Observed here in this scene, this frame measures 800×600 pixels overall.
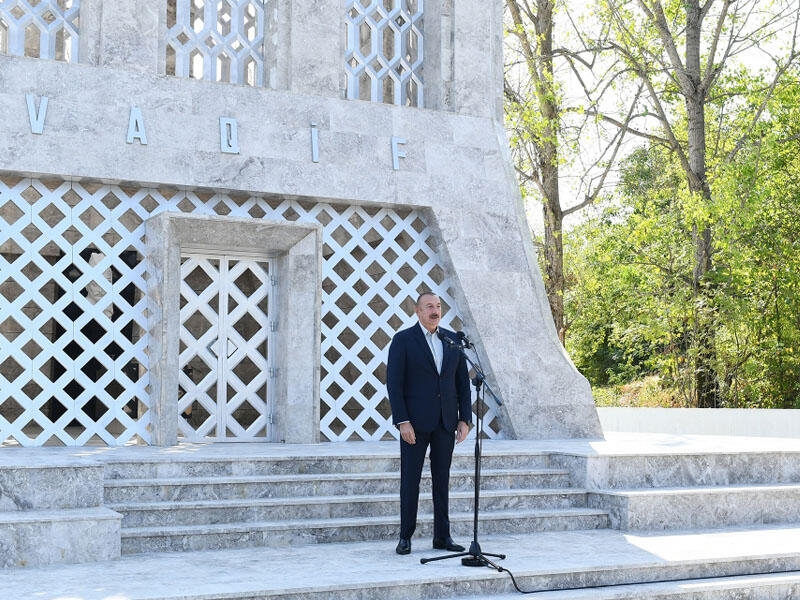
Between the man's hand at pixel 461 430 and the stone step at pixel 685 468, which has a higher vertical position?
the man's hand at pixel 461 430

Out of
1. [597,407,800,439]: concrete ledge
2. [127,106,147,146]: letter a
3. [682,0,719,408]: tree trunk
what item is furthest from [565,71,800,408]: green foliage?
[127,106,147,146]: letter a

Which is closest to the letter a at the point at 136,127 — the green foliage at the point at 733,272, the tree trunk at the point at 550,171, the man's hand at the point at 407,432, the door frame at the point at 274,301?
the door frame at the point at 274,301

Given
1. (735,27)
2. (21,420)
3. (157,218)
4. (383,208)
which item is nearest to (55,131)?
(157,218)

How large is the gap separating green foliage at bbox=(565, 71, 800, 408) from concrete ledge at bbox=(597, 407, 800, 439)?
2.36 m

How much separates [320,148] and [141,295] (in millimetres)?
2106

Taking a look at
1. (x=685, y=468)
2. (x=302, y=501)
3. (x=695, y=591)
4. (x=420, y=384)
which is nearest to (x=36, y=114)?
(x=302, y=501)

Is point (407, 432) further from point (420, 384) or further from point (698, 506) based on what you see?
point (698, 506)

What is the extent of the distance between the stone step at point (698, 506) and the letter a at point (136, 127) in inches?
186

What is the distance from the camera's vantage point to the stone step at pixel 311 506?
20.0 feet

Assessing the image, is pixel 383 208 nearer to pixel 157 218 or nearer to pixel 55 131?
pixel 157 218

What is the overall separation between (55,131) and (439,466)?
460cm

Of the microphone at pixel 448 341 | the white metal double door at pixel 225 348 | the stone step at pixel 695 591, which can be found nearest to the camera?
the stone step at pixel 695 591

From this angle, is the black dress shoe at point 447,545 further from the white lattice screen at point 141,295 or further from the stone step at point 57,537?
the white lattice screen at point 141,295

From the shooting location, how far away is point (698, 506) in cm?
687
